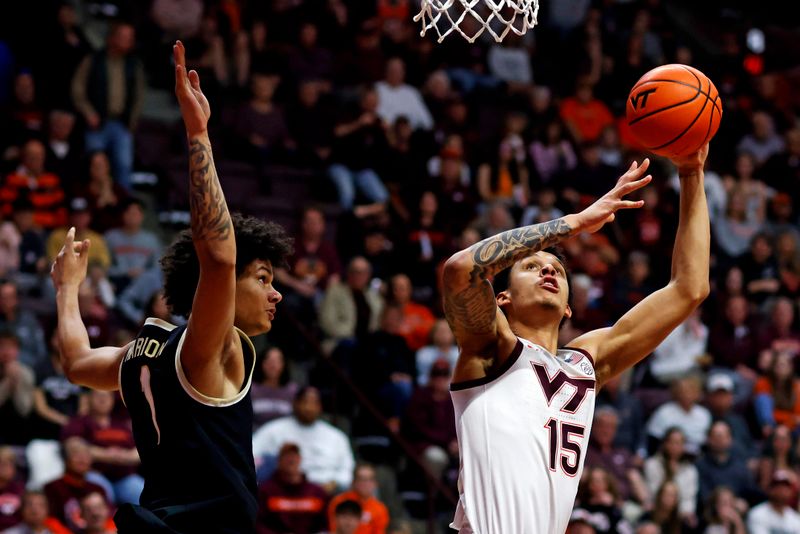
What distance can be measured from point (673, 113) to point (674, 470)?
6.63m

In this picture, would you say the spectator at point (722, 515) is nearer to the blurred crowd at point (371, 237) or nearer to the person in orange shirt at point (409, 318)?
the blurred crowd at point (371, 237)

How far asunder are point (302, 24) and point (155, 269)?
166 inches

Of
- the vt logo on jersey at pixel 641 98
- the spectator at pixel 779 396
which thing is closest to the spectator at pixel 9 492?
the vt logo on jersey at pixel 641 98

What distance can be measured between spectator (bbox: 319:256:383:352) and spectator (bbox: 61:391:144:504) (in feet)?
7.61

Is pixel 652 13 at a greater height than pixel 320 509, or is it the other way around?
pixel 652 13

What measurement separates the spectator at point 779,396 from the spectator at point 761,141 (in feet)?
13.4

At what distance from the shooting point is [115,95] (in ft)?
39.5

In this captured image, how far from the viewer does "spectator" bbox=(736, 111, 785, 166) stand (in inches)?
618

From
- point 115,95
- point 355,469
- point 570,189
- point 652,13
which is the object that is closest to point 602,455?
point 355,469

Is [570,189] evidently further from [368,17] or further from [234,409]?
[234,409]

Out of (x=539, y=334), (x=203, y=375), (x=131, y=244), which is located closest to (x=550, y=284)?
(x=539, y=334)

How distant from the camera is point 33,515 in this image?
27.7 feet

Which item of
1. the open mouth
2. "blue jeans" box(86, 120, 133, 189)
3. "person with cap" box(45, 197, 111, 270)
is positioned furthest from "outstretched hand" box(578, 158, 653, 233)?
"blue jeans" box(86, 120, 133, 189)

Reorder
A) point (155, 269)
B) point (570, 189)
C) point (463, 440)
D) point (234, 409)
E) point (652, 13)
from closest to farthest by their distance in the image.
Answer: point (234, 409), point (463, 440), point (155, 269), point (570, 189), point (652, 13)
